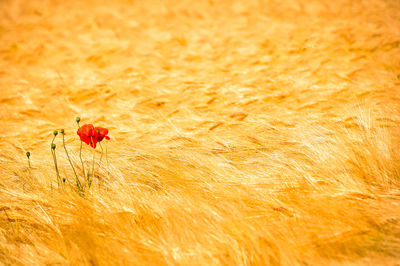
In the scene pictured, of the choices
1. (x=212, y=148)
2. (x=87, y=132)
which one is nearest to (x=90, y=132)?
(x=87, y=132)

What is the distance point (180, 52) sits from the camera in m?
2.84

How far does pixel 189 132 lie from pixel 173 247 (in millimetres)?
713

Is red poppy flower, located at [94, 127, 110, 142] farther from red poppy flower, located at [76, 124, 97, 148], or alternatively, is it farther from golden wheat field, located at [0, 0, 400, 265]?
golden wheat field, located at [0, 0, 400, 265]

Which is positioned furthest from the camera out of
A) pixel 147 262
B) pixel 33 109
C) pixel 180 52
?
pixel 180 52

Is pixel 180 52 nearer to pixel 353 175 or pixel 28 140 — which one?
pixel 28 140

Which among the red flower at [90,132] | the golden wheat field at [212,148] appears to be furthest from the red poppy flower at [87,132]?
the golden wheat field at [212,148]

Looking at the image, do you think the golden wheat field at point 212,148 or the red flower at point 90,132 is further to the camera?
the red flower at point 90,132

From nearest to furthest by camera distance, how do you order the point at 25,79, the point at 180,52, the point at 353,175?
the point at 353,175
the point at 25,79
the point at 180,52

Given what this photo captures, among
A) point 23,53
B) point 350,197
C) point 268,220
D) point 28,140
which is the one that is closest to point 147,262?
point 268,220

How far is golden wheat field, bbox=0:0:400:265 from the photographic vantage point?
39.4 inches

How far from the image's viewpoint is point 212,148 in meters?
1.45

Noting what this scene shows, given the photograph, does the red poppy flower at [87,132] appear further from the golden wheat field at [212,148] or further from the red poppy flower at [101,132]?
the golden wheat field at [212,148]

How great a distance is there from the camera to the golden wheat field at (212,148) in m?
1.00

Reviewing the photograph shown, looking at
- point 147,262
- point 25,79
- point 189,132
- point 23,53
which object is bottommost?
point 147,262
